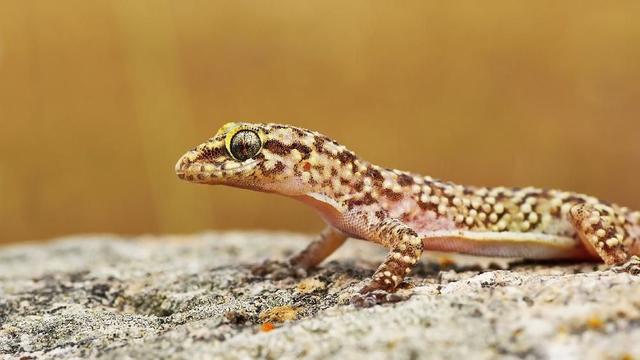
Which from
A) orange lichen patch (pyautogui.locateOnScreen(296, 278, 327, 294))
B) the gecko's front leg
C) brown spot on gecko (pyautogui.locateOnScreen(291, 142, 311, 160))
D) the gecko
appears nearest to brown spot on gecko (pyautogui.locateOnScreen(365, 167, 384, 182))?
the gecko

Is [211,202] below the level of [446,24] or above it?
below

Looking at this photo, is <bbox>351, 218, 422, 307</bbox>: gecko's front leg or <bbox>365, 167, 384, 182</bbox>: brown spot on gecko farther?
<bbox>365, 167, 384, 182</bbox>: brown spot on gecko

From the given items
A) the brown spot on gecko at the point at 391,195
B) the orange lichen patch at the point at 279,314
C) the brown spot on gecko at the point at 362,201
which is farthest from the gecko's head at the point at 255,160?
the orange lichen patch at the point at 279,314

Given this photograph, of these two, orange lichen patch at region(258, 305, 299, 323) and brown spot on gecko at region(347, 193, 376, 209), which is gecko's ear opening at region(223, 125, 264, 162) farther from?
orange lichen patch at region(258, 305, 299, 323)

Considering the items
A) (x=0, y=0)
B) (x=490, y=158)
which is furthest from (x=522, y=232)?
(x=0, y=0)

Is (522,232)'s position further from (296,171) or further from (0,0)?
(0,0)

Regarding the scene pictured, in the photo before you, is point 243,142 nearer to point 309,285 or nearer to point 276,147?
point 276,147
